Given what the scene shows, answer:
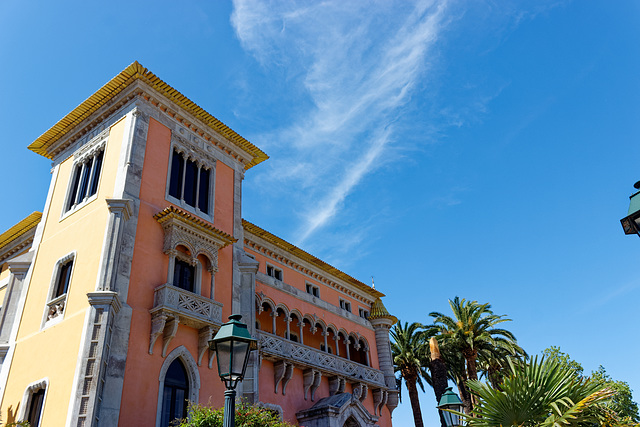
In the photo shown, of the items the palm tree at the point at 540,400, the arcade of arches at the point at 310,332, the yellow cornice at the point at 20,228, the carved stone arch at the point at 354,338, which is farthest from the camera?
the carved stone arch at the point at 354,338

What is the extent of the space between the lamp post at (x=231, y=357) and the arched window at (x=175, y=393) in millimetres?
9668

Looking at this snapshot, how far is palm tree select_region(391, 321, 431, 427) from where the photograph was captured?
34.4 meters

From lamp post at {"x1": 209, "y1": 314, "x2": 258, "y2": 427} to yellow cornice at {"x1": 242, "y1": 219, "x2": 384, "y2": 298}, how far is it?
1669 cm

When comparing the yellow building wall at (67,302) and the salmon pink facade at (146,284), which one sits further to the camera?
the salmon pink facade at (146,284)

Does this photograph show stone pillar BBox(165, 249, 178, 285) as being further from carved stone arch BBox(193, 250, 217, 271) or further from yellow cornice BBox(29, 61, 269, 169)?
yellow cornice BBox(29, 61, 269, 169)

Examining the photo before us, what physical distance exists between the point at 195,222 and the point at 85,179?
5424 millimetres

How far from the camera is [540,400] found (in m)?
10.4

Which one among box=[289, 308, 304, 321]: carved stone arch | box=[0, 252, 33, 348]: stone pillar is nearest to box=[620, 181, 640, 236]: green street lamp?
box=[0, 252, 33, 348]: stone pillar

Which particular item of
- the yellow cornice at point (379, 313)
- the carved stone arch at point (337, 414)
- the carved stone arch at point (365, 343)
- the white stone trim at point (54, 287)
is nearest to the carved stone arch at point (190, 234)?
the white stone trim at point (54, 287)

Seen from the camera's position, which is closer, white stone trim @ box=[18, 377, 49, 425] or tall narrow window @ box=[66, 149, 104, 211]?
white stone trim @ box=[18, 377, 49, 425]

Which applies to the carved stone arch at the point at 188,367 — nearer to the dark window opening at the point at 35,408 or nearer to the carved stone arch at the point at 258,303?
the dark window opening at the point at 35,408

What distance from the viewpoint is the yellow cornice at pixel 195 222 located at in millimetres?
17859

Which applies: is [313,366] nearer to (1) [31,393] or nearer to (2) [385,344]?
(2) [385,344]

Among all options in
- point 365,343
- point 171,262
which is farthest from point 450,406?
point 365,343
